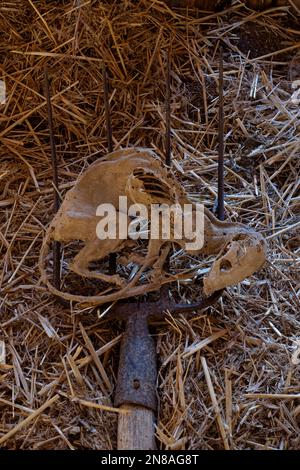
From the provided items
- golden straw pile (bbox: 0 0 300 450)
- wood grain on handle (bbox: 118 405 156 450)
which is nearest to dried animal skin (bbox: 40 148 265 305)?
golden straw pile (bbox: 0 0 300 450)

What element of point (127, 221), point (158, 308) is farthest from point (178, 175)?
point (158, 308)

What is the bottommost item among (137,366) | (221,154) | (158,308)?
(137,366)

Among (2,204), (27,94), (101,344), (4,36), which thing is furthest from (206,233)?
(4,36)

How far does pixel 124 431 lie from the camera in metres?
1.62

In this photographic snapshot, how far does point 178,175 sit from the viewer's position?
6.96 feet

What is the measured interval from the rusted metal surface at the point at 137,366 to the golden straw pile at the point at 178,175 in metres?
0.04

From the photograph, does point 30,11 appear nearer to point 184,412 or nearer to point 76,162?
point 76,162

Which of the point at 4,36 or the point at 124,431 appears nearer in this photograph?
the point at 124,431

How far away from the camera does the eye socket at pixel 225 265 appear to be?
176cm

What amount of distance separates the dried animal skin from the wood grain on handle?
0.28 m

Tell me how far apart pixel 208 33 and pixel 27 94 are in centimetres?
60

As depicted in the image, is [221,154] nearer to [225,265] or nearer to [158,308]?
[225,265]

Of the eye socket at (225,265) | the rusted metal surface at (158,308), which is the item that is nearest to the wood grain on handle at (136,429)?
the rusted metal surface at (158,308)

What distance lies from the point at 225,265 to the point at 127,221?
0.26 metres
